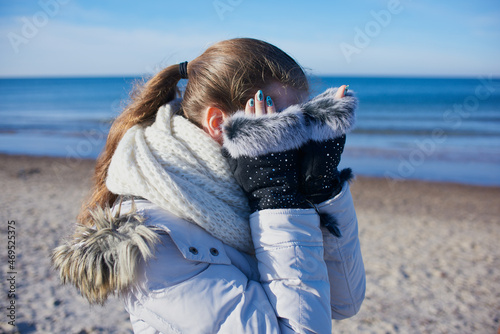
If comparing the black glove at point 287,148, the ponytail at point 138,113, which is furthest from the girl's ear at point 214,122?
the ponytail at point 138,113

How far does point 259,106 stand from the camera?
5.02 feet

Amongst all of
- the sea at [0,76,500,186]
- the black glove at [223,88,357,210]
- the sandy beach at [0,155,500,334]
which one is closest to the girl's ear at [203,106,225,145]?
the black glove at [223,88,357,210]

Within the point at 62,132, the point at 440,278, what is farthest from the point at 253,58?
the point at 62,132

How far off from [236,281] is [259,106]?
2.18ft

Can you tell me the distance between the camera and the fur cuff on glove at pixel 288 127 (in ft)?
4.57

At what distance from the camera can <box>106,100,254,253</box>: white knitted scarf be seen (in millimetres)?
1384

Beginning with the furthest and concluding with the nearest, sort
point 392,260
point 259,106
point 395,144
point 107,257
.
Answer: point 395,144, point 392,260, point 259,106, point 107,257

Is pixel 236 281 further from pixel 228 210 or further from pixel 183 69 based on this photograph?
pixel 183 69

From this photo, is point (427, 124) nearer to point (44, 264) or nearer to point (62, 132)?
point (62, 132)

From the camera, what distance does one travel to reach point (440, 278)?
15.5 ft

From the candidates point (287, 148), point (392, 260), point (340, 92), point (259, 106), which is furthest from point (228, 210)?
point (392, 260)

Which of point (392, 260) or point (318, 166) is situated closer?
point (318, 166)

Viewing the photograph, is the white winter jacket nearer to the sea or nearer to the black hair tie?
the black hair tie

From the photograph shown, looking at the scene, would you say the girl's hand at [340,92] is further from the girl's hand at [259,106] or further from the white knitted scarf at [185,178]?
the white knitted scarf at [185,178]
